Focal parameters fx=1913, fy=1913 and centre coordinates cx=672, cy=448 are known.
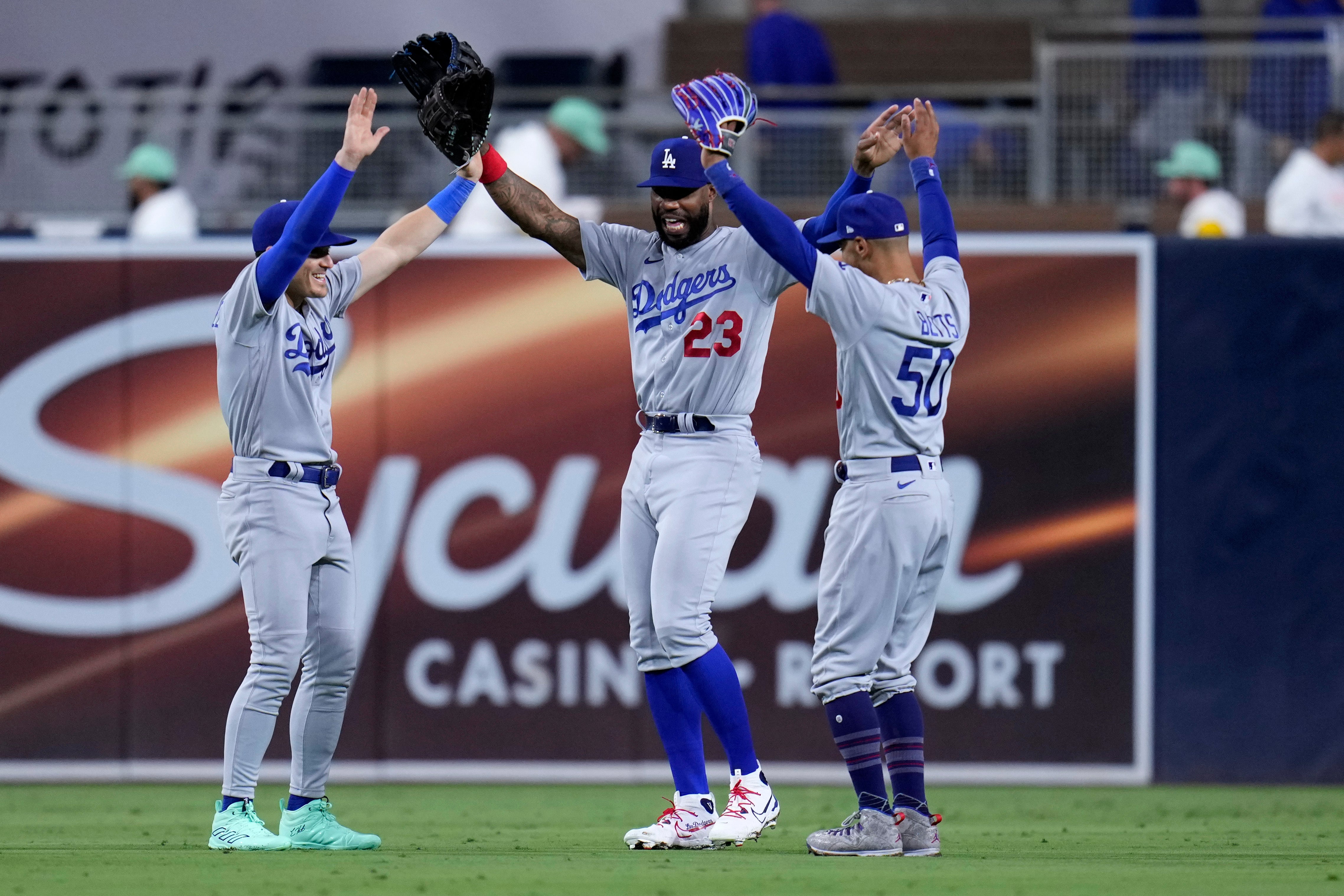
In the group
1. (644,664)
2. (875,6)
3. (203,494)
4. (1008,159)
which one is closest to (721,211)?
(1008,159)

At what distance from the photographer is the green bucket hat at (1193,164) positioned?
34.2ft

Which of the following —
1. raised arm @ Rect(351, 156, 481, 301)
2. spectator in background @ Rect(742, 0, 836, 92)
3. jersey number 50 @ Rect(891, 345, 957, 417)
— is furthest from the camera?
spectator in background @ Rect(742, 0, 836, 92)

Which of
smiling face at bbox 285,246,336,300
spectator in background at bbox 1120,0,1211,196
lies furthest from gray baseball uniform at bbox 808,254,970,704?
spectator in background at bbox 1120,0,1211,196

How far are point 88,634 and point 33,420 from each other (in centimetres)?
101

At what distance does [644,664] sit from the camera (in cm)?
584

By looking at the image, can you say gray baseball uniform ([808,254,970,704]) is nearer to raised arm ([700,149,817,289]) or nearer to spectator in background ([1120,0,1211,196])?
raised arm ([700,149,817,289])

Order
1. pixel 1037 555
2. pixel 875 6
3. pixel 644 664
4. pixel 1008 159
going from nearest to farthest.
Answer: pixel 644 664 < pixel 1037 555 < pixel 1008 159 < pixel 875 6

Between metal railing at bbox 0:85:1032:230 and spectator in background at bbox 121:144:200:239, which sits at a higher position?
metal railing at bbox 0:85:1032:230

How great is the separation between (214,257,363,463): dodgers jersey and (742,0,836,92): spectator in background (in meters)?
6.48

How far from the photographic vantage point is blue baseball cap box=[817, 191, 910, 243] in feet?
18.8

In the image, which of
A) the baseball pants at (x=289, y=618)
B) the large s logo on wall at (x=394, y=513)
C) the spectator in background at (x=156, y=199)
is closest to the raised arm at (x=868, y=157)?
the baseball pants at (x=289, y=618)

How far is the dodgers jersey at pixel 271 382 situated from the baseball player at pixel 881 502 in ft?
4.44

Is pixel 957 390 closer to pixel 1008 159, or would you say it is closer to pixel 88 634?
pixel 1008 159

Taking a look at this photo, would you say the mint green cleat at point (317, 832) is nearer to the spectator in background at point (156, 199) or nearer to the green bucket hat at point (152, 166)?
the spectator in background at point (156, 199)
